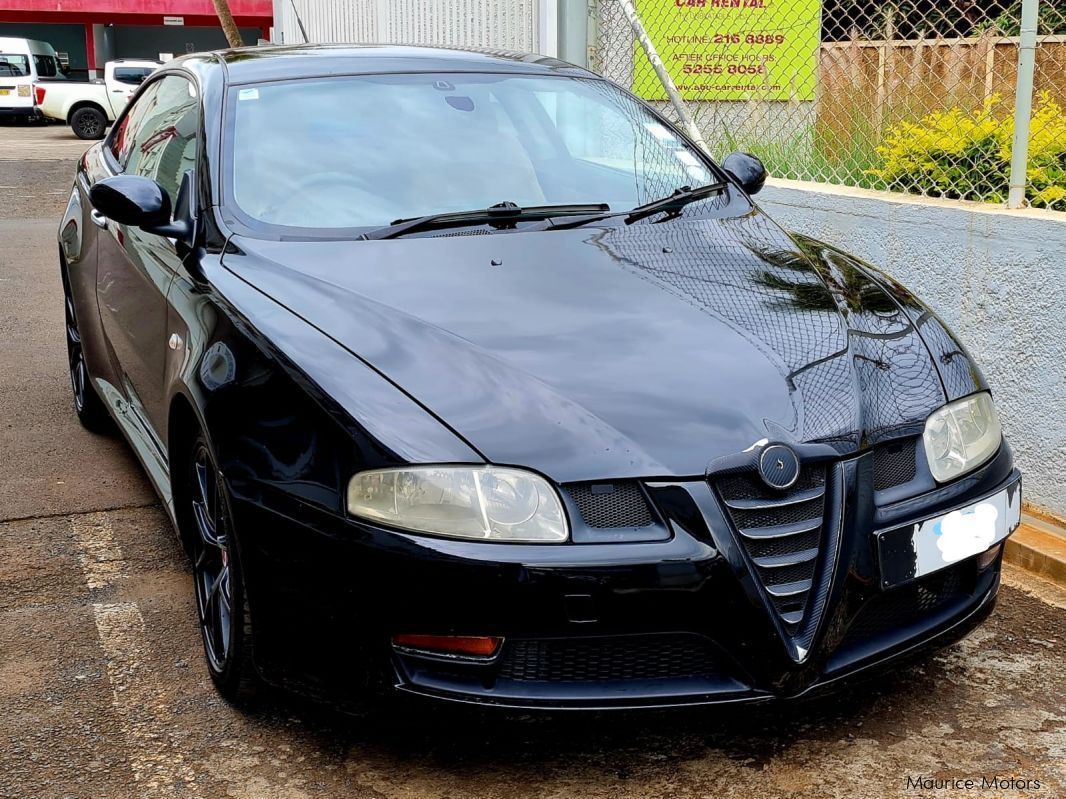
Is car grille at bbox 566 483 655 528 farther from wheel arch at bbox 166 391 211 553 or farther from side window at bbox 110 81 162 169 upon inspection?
side window at bbox 110 81 162 169

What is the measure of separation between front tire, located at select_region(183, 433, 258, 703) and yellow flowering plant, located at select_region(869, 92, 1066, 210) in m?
3.16

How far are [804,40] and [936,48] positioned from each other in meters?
1.31

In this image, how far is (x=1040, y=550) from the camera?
421 centimetres

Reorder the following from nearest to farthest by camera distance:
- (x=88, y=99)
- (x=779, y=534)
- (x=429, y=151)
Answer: (x=779, y=534) < (x=429, y=151) < (x=88, y=99)

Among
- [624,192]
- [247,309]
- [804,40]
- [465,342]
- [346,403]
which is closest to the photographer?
[346,403]

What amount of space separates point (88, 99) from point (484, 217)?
82.5 ft

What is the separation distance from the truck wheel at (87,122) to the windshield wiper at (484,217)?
24802 mm

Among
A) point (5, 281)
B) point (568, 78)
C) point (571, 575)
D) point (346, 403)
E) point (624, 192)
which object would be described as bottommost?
point (5, 281)

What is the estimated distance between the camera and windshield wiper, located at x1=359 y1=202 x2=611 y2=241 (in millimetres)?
3646

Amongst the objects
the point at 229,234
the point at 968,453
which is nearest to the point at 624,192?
the point at 229,234

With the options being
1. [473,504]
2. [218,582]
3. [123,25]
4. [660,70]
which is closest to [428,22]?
[660,70]

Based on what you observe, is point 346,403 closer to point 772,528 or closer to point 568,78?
point 772,528

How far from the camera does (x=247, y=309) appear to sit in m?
3.23

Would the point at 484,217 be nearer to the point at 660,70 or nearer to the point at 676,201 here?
the point at 676,201
